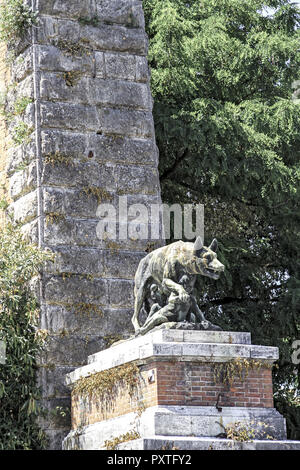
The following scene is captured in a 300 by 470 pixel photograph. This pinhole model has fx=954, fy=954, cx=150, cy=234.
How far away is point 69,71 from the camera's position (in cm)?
1248

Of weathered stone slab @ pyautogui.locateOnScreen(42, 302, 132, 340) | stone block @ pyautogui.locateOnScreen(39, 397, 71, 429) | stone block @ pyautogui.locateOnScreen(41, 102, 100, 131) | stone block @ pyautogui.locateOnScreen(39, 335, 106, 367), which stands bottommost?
stone block @ pyautogui.locateOnScreen(39, 397, 71, 429)

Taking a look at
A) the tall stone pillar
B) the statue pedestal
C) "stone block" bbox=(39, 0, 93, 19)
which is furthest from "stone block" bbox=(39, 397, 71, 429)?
"stone block" bbox=(39, 0, 93, 19)

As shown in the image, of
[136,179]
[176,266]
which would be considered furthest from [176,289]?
[136,179]

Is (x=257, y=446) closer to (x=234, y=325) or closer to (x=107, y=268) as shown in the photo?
(x=107, y=268)

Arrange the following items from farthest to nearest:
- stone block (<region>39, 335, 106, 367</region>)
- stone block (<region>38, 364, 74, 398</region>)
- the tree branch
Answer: the tree branch → stone block (<region>39, 335, 106, 367</region>) → stone block (<region>38, 364, 74, 398</region>)

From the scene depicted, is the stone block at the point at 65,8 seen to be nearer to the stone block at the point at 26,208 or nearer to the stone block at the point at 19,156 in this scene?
the stone block at the point at 19,156

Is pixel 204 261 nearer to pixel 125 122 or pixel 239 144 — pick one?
pixel 125 122

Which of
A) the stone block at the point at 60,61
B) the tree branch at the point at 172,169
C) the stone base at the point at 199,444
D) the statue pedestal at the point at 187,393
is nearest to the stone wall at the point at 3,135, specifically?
the stone block at the point at 60,61

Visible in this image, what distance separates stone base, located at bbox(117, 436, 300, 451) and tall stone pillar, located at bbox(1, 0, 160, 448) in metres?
2.62

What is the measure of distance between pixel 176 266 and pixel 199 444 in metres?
2.11

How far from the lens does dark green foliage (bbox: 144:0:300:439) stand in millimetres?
14367

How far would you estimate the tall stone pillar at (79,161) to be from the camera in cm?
1167

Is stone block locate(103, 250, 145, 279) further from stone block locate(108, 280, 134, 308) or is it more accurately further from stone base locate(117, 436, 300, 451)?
stone base locate(117, 436, 300, 451)

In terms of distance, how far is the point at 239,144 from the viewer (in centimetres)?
1444
